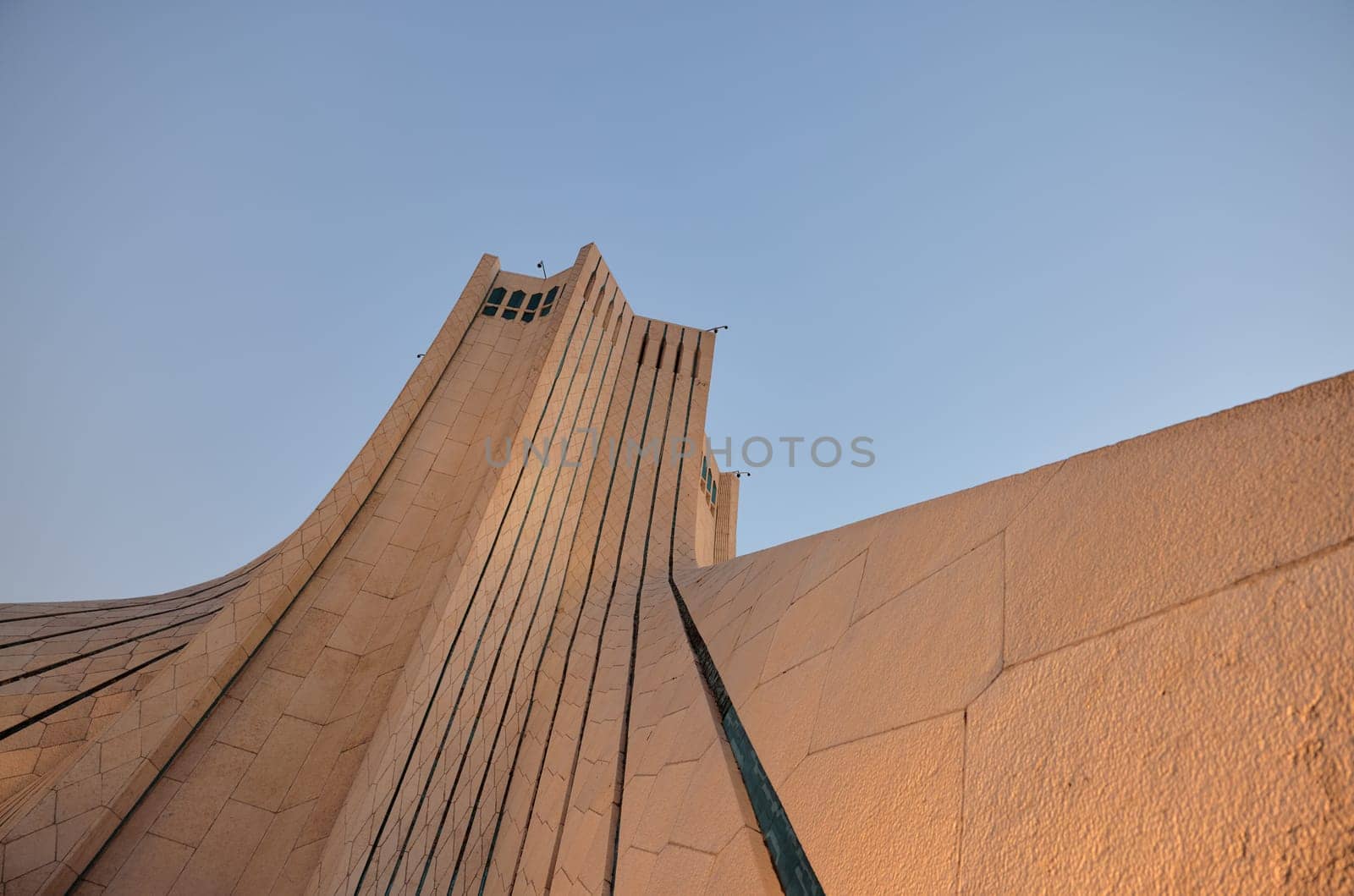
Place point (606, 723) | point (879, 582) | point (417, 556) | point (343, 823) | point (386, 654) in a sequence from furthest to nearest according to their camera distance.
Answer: point (417, 556) < point (386, 654) < point (343, 823) < point (606, 723) < point (879, 582)

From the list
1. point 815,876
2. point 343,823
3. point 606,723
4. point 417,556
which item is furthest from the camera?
point 417,556

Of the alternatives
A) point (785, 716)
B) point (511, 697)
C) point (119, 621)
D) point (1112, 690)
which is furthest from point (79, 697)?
point (1112, 690)

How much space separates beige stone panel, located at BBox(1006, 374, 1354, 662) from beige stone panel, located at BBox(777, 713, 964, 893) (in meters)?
0.22

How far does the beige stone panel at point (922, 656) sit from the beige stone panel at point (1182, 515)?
0.06 m

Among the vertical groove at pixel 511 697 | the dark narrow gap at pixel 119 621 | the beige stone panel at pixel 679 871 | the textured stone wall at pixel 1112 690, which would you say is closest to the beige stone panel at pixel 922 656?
the textured stone wall at pixel 1112 690

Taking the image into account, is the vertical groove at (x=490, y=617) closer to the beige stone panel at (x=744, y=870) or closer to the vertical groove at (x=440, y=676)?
the vertical groove at (x=440, y=676)

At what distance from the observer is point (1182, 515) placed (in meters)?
0.91

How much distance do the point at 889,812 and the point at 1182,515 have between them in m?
0.65

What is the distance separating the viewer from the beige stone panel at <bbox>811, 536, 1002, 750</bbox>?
3.69ft

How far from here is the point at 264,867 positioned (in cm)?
377

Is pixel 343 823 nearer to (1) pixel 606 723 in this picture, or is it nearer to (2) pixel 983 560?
(1) pixel 606 723

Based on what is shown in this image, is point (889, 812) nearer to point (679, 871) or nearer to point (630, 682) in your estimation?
point (679, 871)

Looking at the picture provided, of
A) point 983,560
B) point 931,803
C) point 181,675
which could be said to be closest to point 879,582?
point 983,560

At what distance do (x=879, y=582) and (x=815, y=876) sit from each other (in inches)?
29.0
